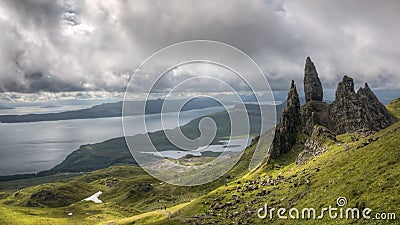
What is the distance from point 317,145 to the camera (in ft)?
398

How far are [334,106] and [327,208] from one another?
164 meters

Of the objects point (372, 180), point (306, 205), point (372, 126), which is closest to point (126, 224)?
point (306, 205)

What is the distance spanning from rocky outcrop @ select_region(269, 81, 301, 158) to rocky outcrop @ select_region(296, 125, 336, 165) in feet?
56.0

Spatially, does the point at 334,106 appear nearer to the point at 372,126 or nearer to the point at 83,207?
the point at 372,126

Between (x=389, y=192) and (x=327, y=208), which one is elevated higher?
(x=389, y=192)

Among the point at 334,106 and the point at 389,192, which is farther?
the point at 334,106

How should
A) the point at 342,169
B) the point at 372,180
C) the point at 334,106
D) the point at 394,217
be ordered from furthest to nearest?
1. the point at 334,106
2. the point at 342,169
3. the point at 372,180
4. the point at 394,217

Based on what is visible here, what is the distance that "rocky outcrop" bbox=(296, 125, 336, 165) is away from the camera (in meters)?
114

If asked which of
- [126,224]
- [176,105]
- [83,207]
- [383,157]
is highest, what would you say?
[176,105]

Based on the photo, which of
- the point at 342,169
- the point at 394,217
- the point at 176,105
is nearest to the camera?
the point at 176,105

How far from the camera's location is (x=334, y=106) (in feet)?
634

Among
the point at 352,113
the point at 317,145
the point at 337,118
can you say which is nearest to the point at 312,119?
the point at 337,118

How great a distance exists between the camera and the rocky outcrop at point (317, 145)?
11426 centimetres

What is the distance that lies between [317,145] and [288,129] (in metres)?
35.0
